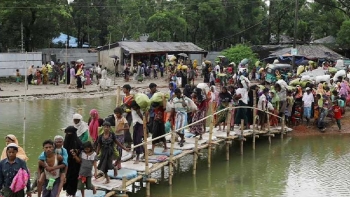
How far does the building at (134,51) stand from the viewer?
3378 centimetres

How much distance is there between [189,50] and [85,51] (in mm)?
7838

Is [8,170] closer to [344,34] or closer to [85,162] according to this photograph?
[85,162]

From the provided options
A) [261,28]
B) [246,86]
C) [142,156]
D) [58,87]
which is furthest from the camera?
[261,28]

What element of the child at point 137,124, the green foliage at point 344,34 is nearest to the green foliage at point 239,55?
the green foliage at point 344,34

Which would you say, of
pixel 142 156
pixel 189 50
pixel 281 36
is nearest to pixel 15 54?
pixel 189 50

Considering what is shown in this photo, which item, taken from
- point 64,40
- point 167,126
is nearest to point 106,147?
point 167,126

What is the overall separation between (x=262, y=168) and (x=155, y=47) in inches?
916

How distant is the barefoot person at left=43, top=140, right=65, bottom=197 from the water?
313 cm

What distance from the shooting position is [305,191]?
1132 cm

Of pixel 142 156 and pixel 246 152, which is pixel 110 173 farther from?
pixel 246 152

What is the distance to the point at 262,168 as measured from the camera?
13.4 m

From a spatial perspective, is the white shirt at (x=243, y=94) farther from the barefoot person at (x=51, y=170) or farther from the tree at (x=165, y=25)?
the tree at (x=165, y=25)

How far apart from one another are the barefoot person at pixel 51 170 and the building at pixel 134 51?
25.7 meters

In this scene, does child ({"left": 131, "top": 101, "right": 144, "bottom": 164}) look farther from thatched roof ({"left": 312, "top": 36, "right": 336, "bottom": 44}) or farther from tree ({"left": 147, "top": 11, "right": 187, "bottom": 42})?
thatched roof ({"left": 312, "top": 36, "right": 336, "bottom": 44})
